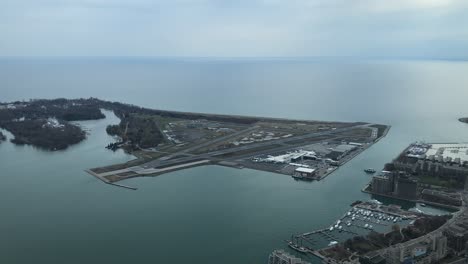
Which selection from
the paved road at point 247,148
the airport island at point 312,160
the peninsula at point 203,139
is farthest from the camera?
the paved road at point 247,148

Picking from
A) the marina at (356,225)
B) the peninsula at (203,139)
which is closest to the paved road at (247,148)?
the peninsula at (203,139)

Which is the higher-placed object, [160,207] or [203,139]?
[203,139]

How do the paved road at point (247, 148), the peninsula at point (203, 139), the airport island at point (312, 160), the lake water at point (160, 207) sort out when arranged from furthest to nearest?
the paved road at point (247, 148), the peninsula at point (203, 139), the lake water at point (160, 207), the airport island at point (312, 160)

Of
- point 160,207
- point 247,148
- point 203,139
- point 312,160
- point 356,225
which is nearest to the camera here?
point 356,225

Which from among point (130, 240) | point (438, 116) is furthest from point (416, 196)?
point (438, 116)

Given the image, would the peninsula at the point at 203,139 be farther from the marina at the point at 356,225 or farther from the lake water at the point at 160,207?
the marina at the point at 356,225

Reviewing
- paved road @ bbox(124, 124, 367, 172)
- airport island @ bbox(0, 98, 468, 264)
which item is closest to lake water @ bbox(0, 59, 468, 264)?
airport island @ bbox(0, 98, 468, 264)

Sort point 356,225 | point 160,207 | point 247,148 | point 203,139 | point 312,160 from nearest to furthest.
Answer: point 356,225 → point 160,207 → point 312,160 → point 247,148 → point 203,139

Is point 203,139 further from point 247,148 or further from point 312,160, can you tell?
point 312,160

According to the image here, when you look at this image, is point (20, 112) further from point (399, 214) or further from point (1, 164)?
point (399, 214)

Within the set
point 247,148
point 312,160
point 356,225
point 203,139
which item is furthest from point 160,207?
point 203,139
